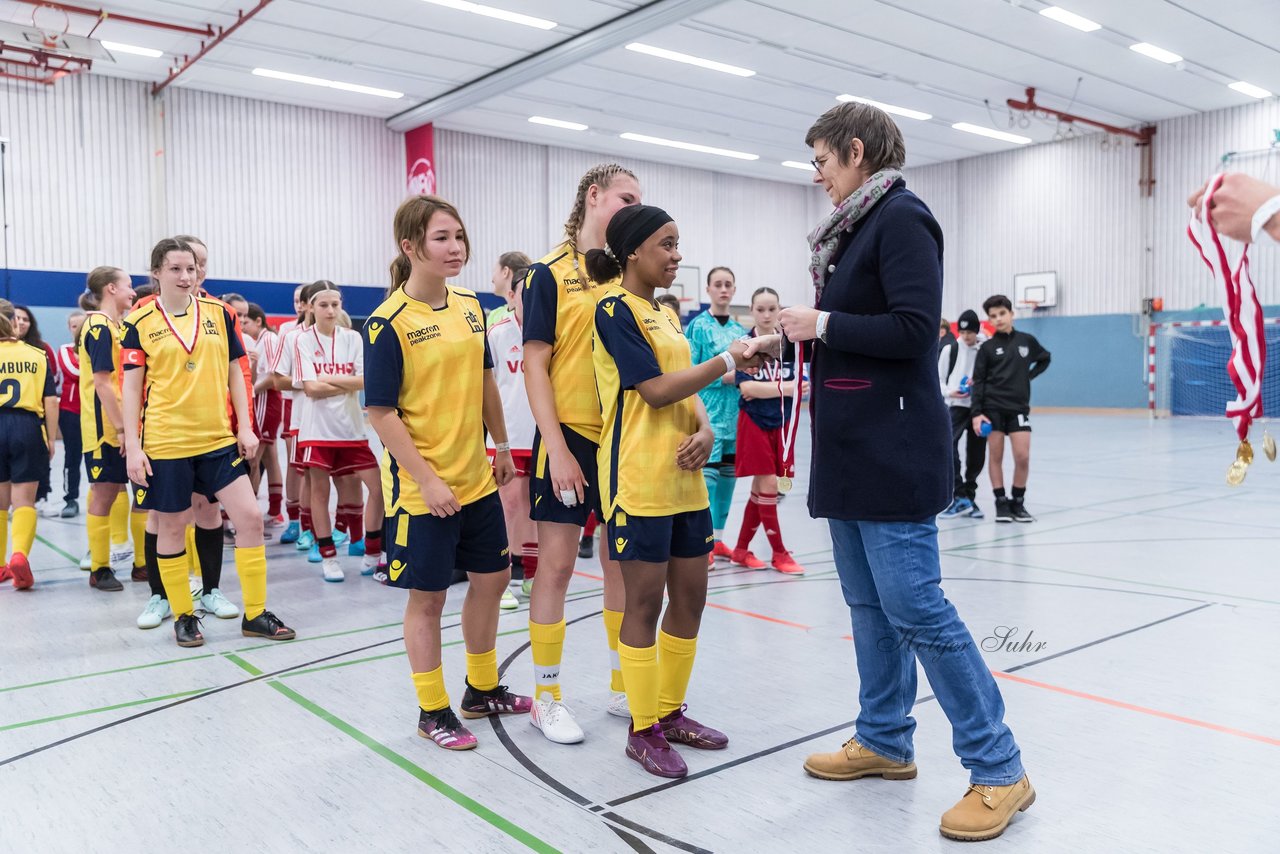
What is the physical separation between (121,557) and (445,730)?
13.2 feet

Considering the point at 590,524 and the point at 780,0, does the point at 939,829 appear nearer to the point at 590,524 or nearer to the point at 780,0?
the point at 590,524

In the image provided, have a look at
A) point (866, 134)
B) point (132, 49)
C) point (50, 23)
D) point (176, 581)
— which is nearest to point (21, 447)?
point (176, 581)

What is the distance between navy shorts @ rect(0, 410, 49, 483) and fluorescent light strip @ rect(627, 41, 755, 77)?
10481 millimetres

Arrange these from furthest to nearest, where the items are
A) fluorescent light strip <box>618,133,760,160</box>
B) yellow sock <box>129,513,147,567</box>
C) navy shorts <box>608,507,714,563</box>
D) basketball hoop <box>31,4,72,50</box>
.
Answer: fluorescent light strip <box>618,133,760,160</box> → basketball hoop <box>31,4,72,50</box> → yellow sock <box>129,513,147,567</box> → navy shorts <box>608,507,714,563</box>

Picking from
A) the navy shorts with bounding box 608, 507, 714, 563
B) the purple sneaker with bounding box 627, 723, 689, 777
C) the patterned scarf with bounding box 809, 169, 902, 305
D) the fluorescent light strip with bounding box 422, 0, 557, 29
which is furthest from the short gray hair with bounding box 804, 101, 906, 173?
the fluorescent light strip with bounding box 422, 0, 557, 29

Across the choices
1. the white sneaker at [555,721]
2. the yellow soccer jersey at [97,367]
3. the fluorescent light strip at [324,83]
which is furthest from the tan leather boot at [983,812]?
the fluorescent light strip at [324,83]

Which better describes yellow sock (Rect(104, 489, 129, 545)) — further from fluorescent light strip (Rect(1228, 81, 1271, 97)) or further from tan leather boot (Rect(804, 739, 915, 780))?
fluorescent light strip (Rect(1228, 81, 1271, 97))

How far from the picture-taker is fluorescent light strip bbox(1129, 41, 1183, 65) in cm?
1417

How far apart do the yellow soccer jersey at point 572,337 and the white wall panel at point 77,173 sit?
580 inches

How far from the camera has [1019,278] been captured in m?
20.5

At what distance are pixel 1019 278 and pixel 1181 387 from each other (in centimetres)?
410

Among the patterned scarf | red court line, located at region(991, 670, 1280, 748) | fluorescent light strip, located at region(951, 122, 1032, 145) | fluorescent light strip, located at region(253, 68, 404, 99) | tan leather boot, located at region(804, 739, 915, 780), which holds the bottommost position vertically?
red court line, located at region(991, 670, 1280, 748)

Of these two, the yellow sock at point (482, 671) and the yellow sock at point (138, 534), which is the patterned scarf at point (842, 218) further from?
the yellow sock at point (138, 534)

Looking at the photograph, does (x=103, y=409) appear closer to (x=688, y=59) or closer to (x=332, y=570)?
(x=332, y=570)
